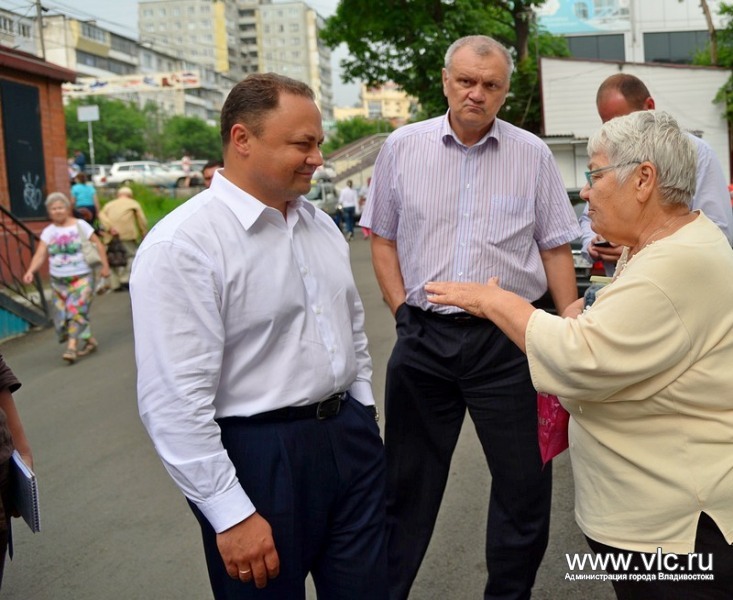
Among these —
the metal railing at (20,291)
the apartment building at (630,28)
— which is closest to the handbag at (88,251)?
the metal railing at (20,291)

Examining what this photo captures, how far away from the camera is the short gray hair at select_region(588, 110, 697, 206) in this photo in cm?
221

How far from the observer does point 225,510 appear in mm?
2205

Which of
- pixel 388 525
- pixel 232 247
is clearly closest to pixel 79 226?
pixel 388 525

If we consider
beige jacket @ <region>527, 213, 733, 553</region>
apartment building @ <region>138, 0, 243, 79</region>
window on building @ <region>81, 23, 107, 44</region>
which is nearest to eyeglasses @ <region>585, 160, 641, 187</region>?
beige jacket @ <region>527, 213, 733, 553</region>

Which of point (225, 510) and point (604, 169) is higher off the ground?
point (604, 169)

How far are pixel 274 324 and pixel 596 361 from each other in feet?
2.73

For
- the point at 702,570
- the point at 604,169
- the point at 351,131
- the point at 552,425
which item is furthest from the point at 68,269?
the point at 351,131

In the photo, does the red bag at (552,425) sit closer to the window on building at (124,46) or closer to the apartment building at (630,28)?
the apartment building at (630,28)

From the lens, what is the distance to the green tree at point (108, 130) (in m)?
71.8

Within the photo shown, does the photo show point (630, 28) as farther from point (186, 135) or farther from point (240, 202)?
point (240, 202)

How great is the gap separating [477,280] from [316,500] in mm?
1237

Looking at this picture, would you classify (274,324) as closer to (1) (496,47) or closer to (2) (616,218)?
(2) (616,218)

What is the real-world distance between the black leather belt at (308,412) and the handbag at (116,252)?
1303 centimetres

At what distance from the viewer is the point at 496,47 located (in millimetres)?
3395
